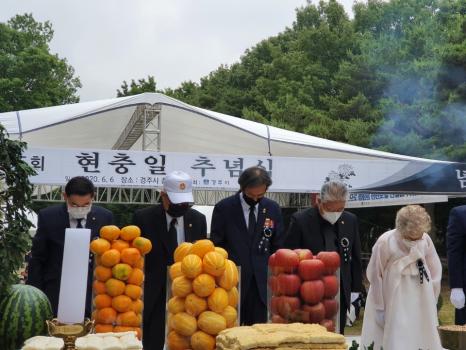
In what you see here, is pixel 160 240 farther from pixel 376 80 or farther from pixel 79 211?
pixel 376 80

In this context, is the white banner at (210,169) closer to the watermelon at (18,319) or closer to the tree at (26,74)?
the watermelon at (18,319)

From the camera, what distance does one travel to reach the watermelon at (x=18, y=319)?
3244 mm

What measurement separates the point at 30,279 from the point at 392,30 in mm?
29746

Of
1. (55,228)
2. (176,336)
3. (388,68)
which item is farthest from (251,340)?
(388,68)

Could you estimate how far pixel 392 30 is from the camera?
32.8 m

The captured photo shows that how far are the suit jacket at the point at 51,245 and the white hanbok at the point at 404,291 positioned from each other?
1725 mm

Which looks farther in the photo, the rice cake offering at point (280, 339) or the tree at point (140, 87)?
the tree at point (140, 87)

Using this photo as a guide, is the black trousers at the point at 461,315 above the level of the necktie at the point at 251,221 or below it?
below

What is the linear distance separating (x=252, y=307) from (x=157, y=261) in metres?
0.67

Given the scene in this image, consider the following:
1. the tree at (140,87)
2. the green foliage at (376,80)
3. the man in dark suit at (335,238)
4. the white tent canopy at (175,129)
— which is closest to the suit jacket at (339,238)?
the man in dark suit at (335,238)

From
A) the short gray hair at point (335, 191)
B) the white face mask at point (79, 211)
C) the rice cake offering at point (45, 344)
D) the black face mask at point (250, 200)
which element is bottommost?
the rice cake offering at point (45, 344)

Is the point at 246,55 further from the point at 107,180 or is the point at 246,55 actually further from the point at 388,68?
the point at 107,180

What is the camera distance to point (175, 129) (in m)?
14.0

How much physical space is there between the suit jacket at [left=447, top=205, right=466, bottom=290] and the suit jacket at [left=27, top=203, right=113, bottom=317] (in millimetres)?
2803
